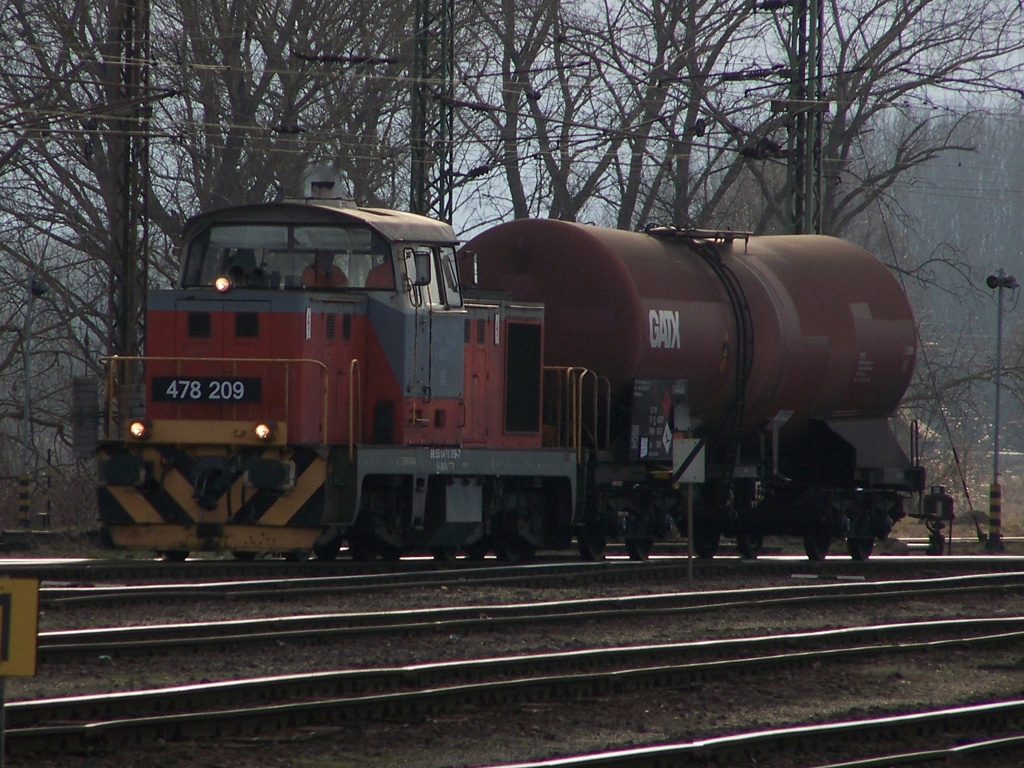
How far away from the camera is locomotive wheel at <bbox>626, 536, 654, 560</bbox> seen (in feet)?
58.8

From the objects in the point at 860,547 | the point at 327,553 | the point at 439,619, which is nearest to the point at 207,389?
the point at 327,553

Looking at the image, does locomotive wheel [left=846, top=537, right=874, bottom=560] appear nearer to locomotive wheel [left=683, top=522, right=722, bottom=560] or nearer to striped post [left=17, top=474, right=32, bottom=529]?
locomotive wheel [left=683, top=522, right=722, bottom=560]

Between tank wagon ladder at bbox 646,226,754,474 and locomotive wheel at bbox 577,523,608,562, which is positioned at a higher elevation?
tank wagon ladder at bbox 646,226,754,474

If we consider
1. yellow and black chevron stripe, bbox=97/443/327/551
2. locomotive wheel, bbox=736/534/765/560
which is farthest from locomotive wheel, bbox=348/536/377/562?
locomotive wheel, bbox=736/534/765/560

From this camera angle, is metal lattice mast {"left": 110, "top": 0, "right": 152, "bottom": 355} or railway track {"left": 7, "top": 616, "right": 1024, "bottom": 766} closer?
railway track {"left": 7, "top": 616, "right": 1024, "bottom": 766}

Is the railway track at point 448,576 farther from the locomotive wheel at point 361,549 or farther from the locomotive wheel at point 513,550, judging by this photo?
the locomotive wheel at point 361,549

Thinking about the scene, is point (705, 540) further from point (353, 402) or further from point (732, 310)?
point (353, 402)

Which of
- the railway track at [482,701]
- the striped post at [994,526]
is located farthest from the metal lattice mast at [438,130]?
the railway track at [482,701]

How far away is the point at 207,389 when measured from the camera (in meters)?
14.5

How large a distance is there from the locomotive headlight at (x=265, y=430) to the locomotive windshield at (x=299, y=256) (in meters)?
1.37

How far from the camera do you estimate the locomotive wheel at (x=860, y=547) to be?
1934cm

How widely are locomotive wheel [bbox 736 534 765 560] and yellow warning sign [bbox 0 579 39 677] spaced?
14387 mm

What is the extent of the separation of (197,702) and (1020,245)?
13411 cm

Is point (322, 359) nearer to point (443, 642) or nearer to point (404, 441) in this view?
point (404, 441)
